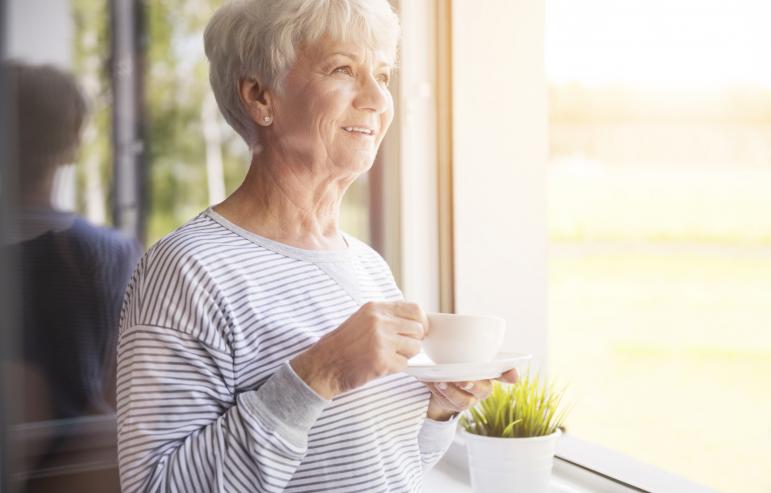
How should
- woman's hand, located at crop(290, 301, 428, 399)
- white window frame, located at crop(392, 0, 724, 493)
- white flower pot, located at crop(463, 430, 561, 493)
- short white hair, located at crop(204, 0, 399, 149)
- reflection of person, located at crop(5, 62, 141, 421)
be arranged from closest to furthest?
woman's hand, located at crop(290, 301, 428, 399)
short white hair, located at crop(204, 0, 399, 149)
white flower pot, located at crop(463, 430, 561, 493)
white window frame, located at crop(392, 0, 724, 493)
reflection of person, located at crop(5, 62, 141, 421)

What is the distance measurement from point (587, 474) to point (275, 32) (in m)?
0.91

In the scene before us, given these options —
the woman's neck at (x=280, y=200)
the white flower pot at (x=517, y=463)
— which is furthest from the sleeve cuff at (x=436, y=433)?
the woman's neck at (x=280, y=200)

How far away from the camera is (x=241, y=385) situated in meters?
0.79

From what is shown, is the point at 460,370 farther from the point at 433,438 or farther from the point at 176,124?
the point at 176,124

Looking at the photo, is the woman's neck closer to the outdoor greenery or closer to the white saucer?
the white saucer

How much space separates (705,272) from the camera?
5.93 ft

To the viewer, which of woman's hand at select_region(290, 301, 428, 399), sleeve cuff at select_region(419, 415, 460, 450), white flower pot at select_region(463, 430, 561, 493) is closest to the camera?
woman's hand at select_region(290, 301, 428, 399)

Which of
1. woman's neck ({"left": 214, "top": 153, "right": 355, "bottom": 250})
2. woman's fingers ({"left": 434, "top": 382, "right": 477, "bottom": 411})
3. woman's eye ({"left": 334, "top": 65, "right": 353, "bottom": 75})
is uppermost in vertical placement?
woman's eye ({"left": 334, "top": 65, "right": 353, "bottom": 75})

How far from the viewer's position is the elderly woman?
0.73 meters

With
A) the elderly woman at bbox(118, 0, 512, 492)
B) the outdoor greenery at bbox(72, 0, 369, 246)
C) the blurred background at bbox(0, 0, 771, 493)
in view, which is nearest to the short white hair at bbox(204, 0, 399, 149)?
the elderly woman at bbox(118, 0, 512, 492)

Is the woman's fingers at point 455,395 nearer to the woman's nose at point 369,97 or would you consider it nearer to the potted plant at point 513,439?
the potted plant at point 513,439

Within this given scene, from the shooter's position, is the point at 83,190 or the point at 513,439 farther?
the point at 83,190

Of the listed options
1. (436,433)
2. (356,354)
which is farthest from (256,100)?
(436,433)

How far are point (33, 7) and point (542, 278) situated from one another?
1.27m
